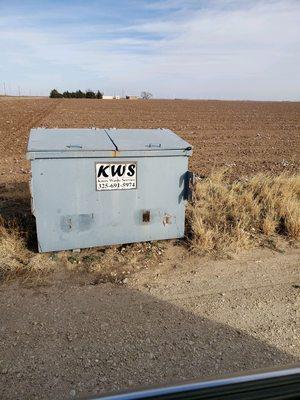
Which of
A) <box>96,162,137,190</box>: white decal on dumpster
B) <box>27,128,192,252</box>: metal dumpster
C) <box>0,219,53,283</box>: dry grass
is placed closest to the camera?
<box>0,219,53,283</box>: dry grass

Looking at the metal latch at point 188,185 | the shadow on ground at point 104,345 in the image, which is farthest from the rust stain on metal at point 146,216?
the shadow on ground at point 104,345

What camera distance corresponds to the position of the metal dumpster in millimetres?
4180

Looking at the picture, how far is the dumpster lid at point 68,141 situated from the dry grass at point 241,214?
165 cm

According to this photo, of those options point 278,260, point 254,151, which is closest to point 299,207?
point 278,260

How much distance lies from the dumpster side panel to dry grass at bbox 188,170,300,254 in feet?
1.40

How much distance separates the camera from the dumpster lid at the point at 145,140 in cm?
440

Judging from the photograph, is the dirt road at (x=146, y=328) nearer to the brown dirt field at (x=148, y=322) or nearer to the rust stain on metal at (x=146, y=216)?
the brown dirt field at (x=148, y=322)

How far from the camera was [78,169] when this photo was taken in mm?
4227

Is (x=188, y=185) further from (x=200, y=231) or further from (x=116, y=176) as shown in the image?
(x=116, y=176)

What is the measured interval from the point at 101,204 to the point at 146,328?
5.36ft

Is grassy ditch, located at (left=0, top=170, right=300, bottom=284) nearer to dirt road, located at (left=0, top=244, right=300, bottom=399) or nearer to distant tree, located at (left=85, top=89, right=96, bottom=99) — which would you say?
dirt road, located at (left=0, top=244, right=300, bottom=399)

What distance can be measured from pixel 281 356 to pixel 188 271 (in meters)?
1.49

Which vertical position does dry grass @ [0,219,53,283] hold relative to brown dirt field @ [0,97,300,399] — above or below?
above

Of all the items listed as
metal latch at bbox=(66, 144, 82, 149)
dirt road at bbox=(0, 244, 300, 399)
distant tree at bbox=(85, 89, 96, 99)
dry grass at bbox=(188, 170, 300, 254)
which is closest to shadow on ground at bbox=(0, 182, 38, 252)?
dirt road at bbox=(0, 244, 300, 399)
